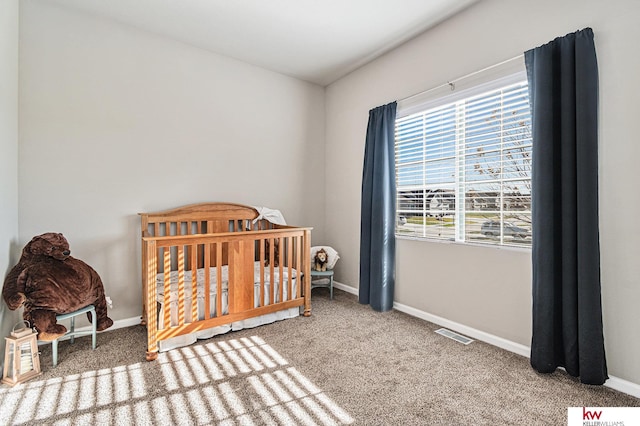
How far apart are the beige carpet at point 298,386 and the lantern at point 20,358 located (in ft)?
0.21

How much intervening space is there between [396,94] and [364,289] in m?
1.95

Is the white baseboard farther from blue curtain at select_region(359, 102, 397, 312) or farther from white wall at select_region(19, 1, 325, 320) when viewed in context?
white wall at select_region(19, 1, 325, 320)

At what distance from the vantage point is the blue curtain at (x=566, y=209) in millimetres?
1745

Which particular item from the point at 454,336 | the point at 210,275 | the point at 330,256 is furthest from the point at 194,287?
the point at 454,336

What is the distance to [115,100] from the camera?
8.74ft

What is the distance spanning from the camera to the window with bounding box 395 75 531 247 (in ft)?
7.29

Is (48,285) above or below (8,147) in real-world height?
below

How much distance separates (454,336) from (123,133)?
10.5 feet

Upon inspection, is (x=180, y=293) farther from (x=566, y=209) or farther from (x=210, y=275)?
(x=566, y=209)

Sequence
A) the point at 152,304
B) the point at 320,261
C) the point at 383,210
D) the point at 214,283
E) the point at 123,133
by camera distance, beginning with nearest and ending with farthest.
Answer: the point at 152,304 < the point at 214,283 < the point at 123,133 < the point at 383,210 < the point at 320,261

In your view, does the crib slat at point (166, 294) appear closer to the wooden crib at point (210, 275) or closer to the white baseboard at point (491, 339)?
the wooden crib at point (210, 275)

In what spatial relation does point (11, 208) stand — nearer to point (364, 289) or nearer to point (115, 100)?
point (115, 100)

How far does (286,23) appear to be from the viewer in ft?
8.76

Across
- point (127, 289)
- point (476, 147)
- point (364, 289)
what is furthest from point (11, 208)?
point (476, 147)
